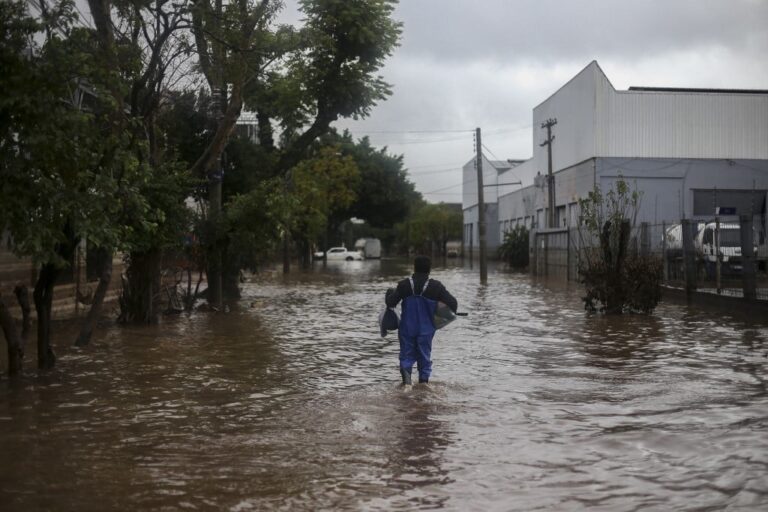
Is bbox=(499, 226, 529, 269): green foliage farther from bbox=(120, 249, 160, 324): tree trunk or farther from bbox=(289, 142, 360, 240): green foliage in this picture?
bbox=(120, 249, 160, 324): tree trunk

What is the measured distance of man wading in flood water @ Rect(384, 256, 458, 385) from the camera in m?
9.34

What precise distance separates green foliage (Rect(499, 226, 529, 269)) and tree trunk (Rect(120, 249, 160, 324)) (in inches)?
1341

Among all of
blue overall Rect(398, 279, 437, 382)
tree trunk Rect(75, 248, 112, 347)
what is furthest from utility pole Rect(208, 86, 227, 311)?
blue overall Rect(398, 279, 437, 382)

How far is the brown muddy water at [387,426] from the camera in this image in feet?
18.3

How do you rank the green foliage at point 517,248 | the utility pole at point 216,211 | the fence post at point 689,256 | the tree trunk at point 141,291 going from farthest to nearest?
the green foliage at point 517,248 < the fence post at point 689,256 < the utility pole at point 216,211 < the tree trunk at point 141,291

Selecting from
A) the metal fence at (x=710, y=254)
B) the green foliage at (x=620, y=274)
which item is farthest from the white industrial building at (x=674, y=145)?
the green foliage at (x=620, y=274)

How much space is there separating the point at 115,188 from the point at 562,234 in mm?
29162

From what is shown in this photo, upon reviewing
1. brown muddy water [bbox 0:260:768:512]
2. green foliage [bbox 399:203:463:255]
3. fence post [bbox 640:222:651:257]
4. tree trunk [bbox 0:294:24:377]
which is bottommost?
brown muddy water [bbox 0:260:768:512]

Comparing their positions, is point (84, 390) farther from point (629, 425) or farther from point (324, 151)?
point (324, 151)

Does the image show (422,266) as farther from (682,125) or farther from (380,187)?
(380,187)

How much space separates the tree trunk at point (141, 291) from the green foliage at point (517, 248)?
34074 millimetres

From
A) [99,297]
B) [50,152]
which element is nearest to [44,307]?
[99,297]

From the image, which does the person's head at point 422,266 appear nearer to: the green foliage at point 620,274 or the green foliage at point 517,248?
the green foliage at point 620,274

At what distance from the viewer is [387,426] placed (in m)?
7.55
